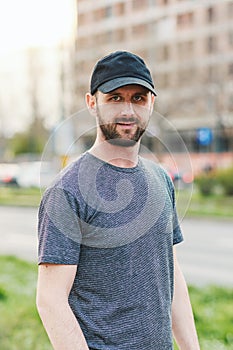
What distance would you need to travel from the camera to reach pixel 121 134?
5.42ft

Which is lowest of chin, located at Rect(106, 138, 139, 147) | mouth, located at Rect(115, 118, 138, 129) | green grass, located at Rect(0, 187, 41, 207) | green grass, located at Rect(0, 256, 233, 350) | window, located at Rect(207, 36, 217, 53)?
green grass, located at Rect(0, 187, 41, 207)

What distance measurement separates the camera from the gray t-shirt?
1.56 meters

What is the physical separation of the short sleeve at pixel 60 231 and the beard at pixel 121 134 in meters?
0.21

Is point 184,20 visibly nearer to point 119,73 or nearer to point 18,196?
point 18,196

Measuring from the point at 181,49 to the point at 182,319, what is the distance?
1417 inches

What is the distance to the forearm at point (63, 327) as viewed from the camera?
61.2 inches

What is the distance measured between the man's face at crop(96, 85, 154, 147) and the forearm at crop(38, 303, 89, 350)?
469 millimetres

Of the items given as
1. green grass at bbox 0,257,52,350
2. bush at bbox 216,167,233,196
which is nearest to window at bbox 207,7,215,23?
bush at bbox 216,167,233,196

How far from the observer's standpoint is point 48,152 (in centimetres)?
208

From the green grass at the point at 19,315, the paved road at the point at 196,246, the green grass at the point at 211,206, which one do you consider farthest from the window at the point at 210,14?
the green grass at the point at 19,315

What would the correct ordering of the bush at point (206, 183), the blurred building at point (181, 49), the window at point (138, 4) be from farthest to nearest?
the window at point (138, 4), the blurred building at point (181, 49), the bush at point (206, 183)

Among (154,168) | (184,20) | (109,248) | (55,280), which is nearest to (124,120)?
(154,168)

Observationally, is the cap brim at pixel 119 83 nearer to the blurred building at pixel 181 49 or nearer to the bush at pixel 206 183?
the bush at pixel 206 183

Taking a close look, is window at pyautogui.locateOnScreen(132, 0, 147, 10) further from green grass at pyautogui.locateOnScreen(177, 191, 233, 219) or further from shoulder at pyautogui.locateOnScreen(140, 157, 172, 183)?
shoulder at pyautogui.locateOnScreen(140, 157, 172, 183)
